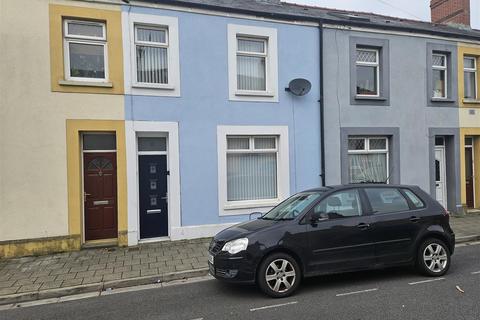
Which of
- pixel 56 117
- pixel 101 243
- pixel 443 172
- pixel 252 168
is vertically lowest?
pixel 101 243

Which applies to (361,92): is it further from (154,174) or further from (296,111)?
(154,174)

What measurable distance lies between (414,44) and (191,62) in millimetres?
7391

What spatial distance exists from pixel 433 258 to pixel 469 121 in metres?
8.65

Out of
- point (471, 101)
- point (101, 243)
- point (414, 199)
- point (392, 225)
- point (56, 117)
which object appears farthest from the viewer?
point (471, 101)

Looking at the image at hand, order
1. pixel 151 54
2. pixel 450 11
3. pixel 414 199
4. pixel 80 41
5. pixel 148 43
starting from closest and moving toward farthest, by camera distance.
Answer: pixel 414 199
pixel 80 41
pixel 148 43
pixel 151 54
pixel 450 11

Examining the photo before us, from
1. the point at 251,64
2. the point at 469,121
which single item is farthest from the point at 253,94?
the point at 469,121

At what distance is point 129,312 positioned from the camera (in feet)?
17.5

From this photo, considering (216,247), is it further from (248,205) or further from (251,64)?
(251,64)

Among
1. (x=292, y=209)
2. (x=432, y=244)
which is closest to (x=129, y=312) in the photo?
(x=292, y=209)

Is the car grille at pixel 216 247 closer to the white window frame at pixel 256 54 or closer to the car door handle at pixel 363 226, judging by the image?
the car door handle at pixel 363 226

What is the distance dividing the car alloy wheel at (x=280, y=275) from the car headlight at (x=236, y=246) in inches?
19.0

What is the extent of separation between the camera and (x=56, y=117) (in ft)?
29.0

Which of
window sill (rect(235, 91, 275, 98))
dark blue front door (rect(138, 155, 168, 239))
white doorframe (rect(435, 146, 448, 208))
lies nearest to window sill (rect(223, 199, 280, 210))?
dark blue front door (rect(138, 155, 168, 239))

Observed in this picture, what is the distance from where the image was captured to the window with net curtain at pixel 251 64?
34.5 ft
